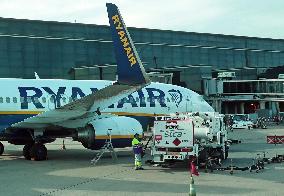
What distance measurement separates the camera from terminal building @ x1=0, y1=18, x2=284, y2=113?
7181cm

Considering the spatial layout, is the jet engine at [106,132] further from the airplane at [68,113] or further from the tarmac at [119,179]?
the tarmac at [119,179]

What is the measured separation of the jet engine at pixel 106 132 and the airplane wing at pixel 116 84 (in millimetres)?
713

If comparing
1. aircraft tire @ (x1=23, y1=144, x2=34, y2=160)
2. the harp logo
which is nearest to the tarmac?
aircraft tire @ (x1=23, y1=144, x2=34, y2=160)

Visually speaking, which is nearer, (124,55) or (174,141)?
(124,55)

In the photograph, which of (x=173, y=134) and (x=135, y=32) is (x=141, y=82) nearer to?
(x=173, y=134)

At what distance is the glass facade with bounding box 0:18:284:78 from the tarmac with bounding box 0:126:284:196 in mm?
48990

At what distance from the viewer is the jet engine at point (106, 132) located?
23484 mm

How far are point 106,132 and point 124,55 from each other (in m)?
6.11

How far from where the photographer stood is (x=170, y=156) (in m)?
21.3

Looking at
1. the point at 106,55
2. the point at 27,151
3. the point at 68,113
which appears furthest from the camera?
the point at 106,55

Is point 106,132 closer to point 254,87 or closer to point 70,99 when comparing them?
point 70,99

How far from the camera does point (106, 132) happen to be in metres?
23.6

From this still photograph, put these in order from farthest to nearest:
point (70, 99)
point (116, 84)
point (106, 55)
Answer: point (106, 55) < point (70, 99) < point (116, 84)

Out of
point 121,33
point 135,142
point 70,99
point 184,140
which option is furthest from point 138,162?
point 70,99
